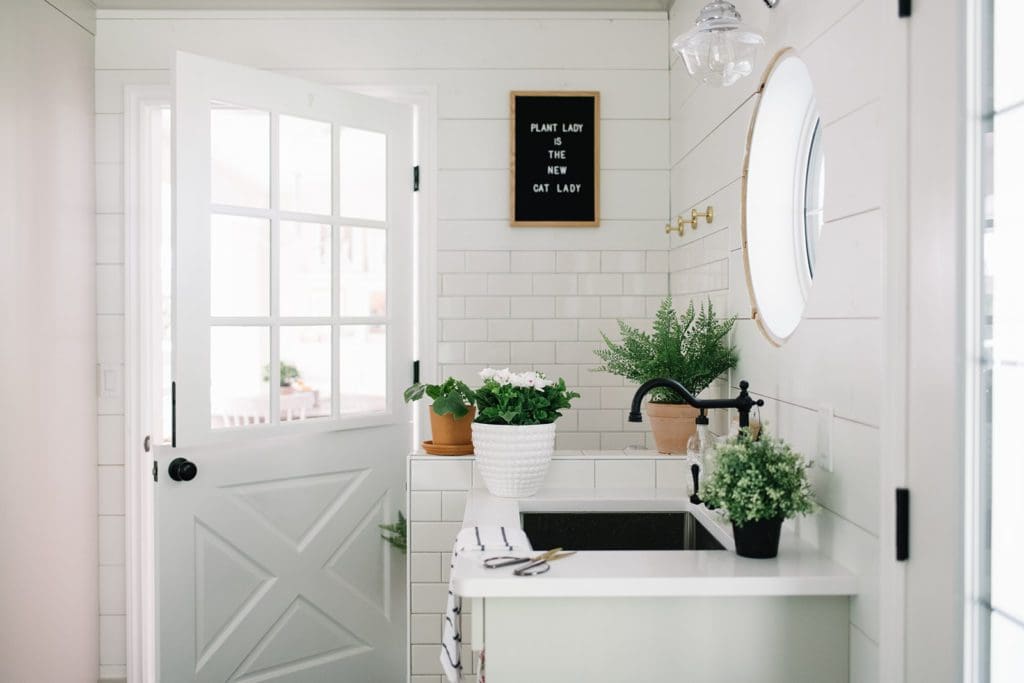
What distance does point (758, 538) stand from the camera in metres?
1.50

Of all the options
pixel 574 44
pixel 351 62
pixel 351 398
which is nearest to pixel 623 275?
pixel 574 44

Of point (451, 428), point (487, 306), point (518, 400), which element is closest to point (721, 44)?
point (518, 400)

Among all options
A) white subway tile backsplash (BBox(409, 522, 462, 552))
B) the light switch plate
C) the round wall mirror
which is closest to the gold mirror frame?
the round wall mirror

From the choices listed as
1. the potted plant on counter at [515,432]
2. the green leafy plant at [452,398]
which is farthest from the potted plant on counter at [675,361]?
the green leafy plant at [452,398]

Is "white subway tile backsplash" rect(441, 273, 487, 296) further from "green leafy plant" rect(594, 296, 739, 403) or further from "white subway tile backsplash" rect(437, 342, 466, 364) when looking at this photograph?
"green leafy plant" rect(594, 296, 739, 403)

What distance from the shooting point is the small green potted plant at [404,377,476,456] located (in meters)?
2.21

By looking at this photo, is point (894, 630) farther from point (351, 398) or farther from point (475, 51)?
point (475, 51)

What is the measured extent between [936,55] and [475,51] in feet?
7.10

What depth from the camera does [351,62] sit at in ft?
10.0

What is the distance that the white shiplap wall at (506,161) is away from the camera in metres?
3.05

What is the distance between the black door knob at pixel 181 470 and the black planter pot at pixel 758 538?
5.77 feet

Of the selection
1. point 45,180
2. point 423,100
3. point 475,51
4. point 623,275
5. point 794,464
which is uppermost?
point 475,51

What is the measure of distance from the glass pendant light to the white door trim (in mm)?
1441

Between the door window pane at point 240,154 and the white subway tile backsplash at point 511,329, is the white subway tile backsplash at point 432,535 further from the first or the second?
the door window pane at point 240,154
